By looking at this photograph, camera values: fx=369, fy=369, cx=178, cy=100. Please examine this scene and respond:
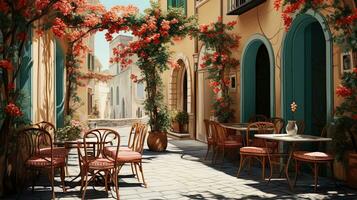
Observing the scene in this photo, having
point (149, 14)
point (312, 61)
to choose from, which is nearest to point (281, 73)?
point (312, 61)

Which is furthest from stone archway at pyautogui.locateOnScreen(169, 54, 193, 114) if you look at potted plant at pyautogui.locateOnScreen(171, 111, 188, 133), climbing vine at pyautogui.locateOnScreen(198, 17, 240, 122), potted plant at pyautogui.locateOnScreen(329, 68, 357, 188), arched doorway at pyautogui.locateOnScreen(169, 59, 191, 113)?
potted plant at pyautogui.locateOnScreen(329, 68, 357, 188)

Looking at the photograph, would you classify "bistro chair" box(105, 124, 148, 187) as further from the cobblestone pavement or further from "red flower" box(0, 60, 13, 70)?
"red flower" box(0, 60, 13, 70)

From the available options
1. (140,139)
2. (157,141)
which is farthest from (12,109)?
(157,141)

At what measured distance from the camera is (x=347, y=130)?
531cm

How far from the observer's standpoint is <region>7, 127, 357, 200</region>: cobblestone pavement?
4.90 meters

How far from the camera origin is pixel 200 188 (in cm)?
534

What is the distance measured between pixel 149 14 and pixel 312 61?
4293mm

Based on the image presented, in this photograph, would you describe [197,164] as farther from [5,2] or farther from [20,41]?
[5,2]

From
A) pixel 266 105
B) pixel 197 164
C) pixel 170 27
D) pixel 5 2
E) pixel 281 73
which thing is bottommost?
pixel 197 164

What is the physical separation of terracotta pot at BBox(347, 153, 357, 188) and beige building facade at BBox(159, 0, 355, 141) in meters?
0.93

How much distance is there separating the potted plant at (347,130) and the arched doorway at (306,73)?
1.56 m

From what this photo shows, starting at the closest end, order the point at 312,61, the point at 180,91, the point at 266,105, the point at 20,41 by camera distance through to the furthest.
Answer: the point at 20,41 < the point at 312,61 < the point at 266,105 < the point at 180,91

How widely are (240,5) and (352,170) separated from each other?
498 cm

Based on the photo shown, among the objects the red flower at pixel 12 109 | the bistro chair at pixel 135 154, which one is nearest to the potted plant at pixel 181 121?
the bistro chair at pixel 135 154
